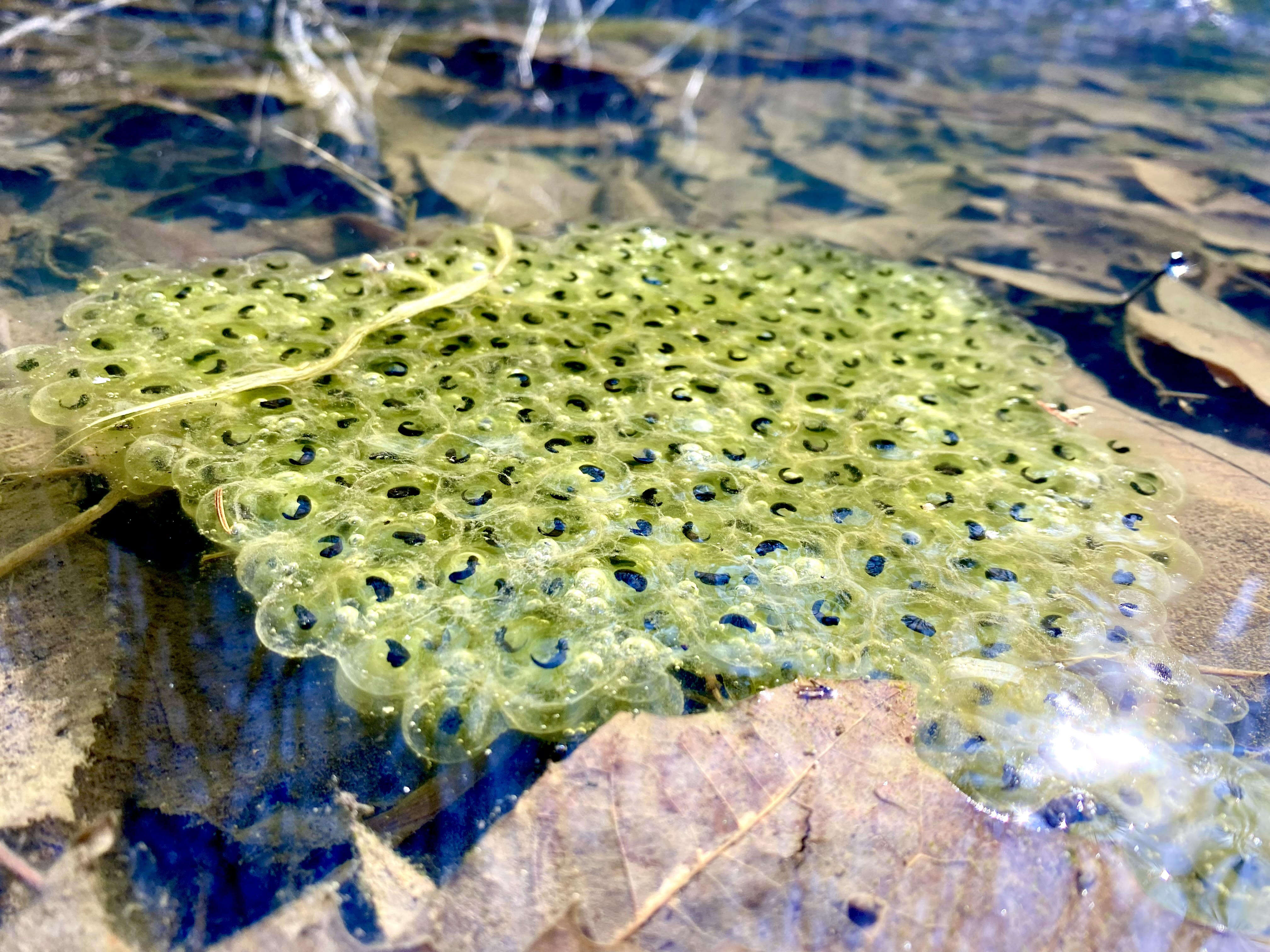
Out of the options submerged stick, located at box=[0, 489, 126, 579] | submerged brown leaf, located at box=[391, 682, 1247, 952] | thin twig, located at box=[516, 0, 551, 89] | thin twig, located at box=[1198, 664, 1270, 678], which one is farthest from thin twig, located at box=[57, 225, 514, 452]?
thin twig, located at box=[516, 0, 551, 89]

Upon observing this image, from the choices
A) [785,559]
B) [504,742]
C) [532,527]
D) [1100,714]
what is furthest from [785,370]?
[504,742]

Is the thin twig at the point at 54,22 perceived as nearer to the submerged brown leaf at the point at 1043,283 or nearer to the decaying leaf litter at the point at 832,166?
the decaying leaf litter at the point at 832,166

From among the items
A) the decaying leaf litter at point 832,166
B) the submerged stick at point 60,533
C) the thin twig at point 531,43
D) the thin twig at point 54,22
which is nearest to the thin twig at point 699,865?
the submerged stick at point 60,533

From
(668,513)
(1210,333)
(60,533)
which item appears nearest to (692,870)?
(668,513)

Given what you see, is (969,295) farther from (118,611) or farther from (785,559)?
(118,611)

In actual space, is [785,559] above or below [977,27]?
below
